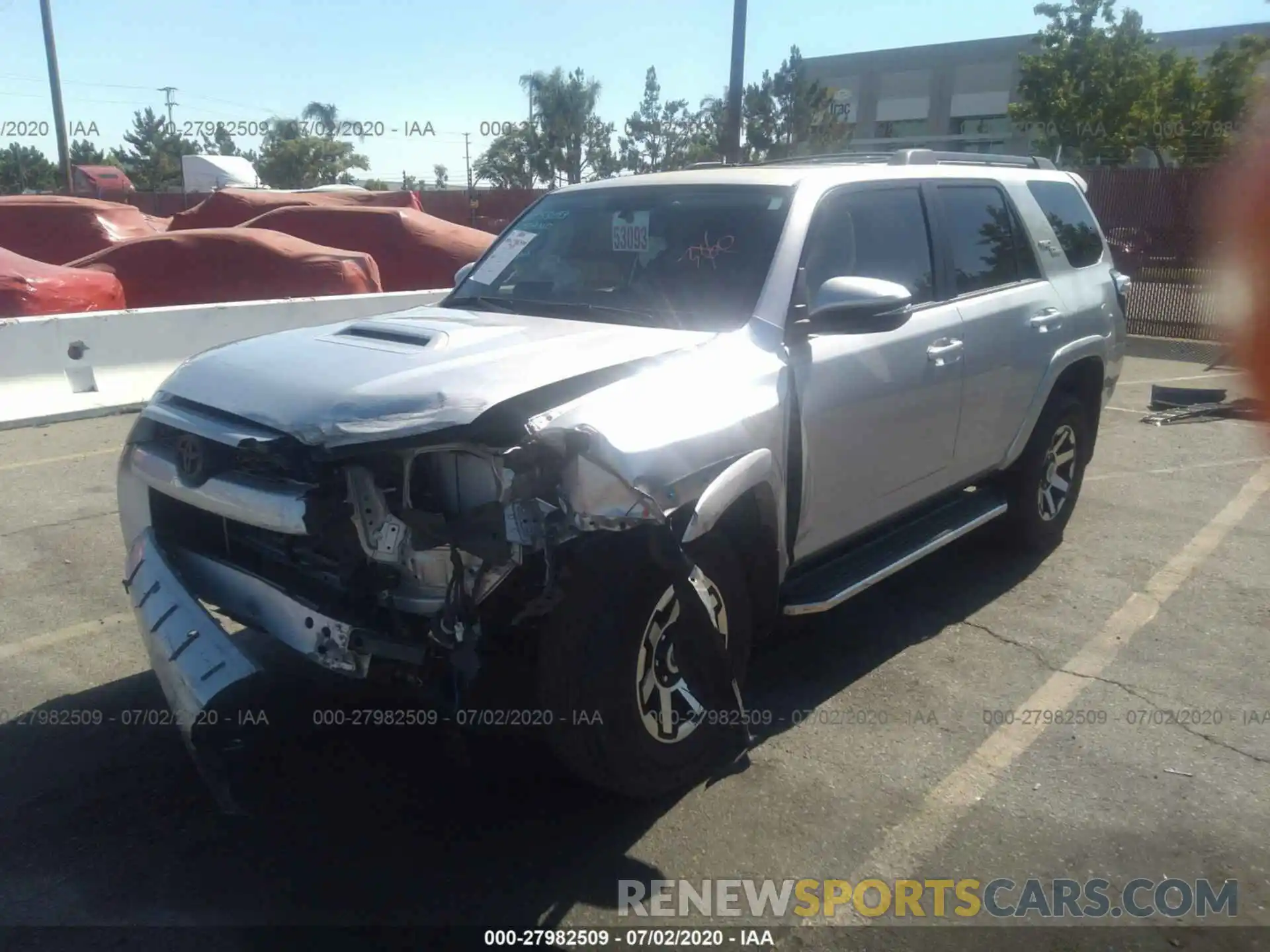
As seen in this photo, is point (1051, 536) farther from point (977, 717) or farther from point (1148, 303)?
point (1148, 303)

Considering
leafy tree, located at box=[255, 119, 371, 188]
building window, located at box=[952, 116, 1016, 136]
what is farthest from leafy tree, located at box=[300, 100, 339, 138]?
building window, located at box=[952, 116, 1016, 136]

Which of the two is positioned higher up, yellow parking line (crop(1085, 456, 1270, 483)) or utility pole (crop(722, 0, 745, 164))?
utility pole (crop(722, 0, 745, 164))

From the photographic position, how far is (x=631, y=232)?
14.1ft

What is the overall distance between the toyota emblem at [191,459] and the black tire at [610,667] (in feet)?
3.85

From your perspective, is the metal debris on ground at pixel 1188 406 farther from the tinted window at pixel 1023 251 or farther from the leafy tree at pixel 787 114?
the leafy tree at pixel 787 114

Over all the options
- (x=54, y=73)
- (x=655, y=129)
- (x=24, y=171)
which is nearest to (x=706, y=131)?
(x=655, y=129)

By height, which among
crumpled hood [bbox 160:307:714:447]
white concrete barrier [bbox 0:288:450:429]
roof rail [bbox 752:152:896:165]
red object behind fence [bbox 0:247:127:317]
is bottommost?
white concrete barrier [bbox 0:288:450:429]

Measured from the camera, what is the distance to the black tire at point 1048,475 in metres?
5.44

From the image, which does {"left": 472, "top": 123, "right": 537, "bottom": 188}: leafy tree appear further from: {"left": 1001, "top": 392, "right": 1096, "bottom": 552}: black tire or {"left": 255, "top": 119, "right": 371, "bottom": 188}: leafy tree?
{"left": 1001, "top": 392, "right": 1096, "bottom": 552}: black tire

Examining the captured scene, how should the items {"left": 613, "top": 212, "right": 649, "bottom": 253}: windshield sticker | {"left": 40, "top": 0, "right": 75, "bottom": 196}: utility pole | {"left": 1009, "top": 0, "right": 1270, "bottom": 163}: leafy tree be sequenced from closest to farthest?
{"left": 613, "top": 212, "right": 649, "bottom": 253}: windshield sticker < {"left": 40, "top": 0, "right": 75, "bottom": 196}: utility pole < {"left": 1009, "top": 0, "right": 1270, "bottom": 163}: leafy tree

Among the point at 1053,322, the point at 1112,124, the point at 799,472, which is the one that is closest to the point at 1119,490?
the point at 1053,322

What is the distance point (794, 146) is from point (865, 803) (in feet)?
158

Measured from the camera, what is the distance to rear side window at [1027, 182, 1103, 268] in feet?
18.7

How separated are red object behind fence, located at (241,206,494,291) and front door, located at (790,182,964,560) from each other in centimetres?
1047
